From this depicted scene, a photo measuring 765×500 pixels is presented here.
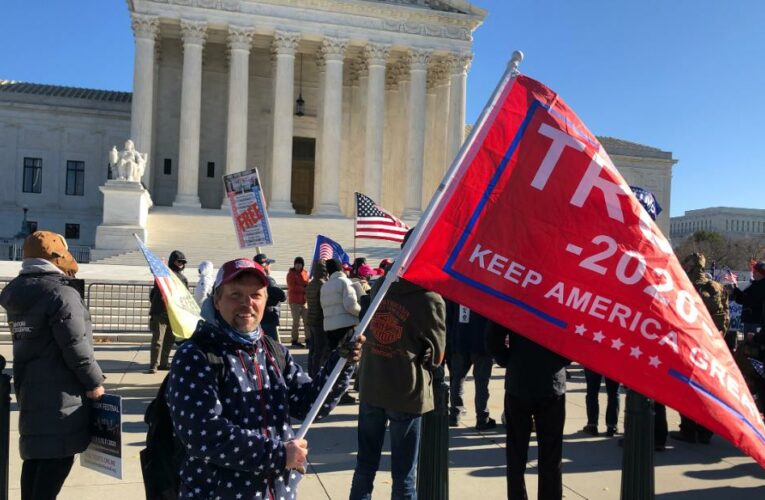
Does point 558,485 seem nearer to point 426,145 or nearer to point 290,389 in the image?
point 290,389

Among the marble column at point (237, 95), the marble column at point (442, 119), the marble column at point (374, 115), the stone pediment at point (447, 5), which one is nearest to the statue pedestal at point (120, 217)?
the marble column at point (237, 95)

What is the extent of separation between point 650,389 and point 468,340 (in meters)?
5.07

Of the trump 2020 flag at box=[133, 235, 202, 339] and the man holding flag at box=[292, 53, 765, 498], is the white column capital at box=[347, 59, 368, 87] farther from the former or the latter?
the man holding flag at box=[292, 53, 765, 498]

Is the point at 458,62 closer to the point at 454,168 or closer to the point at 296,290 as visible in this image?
the point at 296,290

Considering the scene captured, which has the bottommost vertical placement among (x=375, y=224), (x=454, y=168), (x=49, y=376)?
(x=49, y=376)

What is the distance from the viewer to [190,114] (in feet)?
110

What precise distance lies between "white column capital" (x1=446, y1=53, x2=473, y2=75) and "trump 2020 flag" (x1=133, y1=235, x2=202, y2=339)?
3160 centimetres

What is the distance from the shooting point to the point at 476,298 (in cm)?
301

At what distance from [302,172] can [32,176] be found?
52.0ft

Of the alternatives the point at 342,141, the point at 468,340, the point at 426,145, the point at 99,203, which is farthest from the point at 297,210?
the point at 468,340

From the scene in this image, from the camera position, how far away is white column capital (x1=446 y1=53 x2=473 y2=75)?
36781 millimetres

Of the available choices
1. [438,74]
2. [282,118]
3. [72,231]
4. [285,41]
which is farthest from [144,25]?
[438,74]

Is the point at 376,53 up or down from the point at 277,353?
up

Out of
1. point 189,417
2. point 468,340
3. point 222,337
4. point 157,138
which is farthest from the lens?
point 157,138
